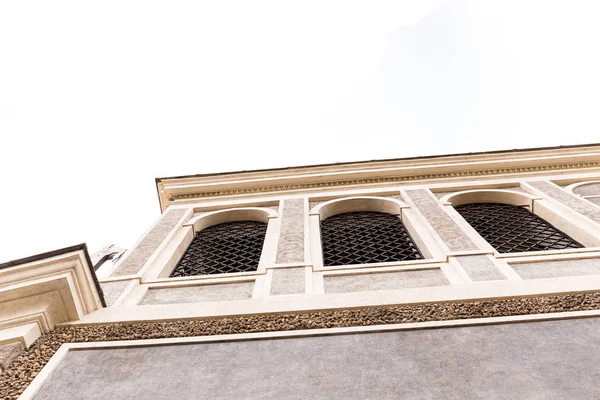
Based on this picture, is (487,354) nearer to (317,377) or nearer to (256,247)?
(317,377)

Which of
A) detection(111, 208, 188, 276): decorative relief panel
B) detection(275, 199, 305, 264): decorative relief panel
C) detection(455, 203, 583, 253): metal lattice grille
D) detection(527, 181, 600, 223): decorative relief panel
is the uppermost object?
detection(111, 208, 188, 276): decorative relief panel

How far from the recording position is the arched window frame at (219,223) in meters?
6.42

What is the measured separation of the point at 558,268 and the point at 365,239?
2.75m

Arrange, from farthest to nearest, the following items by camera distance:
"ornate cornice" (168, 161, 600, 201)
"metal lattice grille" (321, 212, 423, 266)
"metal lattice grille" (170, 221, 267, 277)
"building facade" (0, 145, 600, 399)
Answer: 1. "ornate cornice" (168, 161, 600, 201)
2. "metal lattice grille" (170, 221, 267, 277)
3. "metal lattice grille" (321, 212, 423, 266)
4. "building facade" (0, 145, 600, 399)

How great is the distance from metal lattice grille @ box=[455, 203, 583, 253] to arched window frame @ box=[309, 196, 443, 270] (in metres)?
1.00

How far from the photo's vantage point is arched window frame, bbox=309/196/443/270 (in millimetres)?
6332

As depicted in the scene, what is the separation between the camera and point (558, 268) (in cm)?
559

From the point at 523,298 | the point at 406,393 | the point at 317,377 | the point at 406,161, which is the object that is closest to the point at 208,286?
the point at 317,377

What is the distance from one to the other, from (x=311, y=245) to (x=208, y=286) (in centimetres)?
169

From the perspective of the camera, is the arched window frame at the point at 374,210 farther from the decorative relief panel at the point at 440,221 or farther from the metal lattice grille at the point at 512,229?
the metal lattice grille at the point at 512,229

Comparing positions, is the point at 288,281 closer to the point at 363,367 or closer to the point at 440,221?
the point at 363,367

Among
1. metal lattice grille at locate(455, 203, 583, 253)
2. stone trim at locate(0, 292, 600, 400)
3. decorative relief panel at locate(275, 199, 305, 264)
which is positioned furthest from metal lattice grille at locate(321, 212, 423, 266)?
stone trim at locate(0, 292, 600, 400)

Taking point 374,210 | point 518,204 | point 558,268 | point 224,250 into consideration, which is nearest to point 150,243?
point 224,250

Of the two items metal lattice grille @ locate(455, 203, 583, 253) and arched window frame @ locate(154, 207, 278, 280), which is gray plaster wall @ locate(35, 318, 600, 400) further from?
metal lattice grille @ locate(455, 203, 583, 253)
